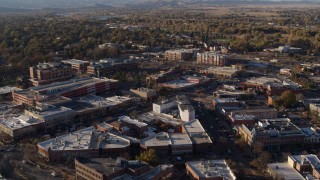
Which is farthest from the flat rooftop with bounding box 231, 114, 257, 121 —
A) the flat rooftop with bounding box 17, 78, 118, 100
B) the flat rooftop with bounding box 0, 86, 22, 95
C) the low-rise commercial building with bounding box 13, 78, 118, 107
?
the flat rooftop with bounding box 0, 86, 22, 95

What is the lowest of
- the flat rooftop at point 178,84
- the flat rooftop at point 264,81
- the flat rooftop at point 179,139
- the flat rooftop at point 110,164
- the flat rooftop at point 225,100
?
the flat rooftop at point 179,139

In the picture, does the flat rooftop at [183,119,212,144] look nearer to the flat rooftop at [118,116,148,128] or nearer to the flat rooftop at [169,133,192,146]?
the flat rooftop at [169,133,192,146]

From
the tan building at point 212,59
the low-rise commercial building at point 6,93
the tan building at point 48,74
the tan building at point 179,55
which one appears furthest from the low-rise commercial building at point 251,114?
the tan building at point 179,55

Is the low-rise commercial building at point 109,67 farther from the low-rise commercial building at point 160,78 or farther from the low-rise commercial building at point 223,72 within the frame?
the low-rise commercial building at point 223,72

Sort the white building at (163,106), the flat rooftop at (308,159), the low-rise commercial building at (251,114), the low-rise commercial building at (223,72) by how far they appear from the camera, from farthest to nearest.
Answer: the low-rise commercial building at (223,72), the white building at (163,106), the low-rise commercial building at (251,114), the flat rooftop at (308,159)

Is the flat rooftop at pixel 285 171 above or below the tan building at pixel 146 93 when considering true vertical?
below

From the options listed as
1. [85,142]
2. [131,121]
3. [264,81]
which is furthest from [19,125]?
[264,81]

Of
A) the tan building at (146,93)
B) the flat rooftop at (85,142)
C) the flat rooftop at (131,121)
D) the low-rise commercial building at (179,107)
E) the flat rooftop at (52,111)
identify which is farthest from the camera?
the tan building at (146,93)

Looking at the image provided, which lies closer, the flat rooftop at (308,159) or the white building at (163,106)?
the flat rooftop at (308,159)
